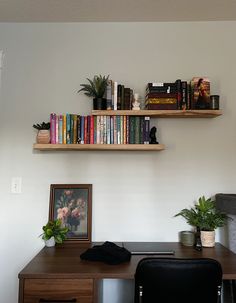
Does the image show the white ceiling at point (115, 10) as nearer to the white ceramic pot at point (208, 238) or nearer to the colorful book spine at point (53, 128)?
the colorful book spine at point (53, 128)

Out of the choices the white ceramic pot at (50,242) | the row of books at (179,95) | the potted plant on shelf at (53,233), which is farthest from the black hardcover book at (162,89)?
the white ceramic pot at (50,242)

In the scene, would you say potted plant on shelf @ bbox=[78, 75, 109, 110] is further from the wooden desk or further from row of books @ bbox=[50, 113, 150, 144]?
the wooden desk

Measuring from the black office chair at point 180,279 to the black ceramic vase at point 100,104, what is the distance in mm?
1123

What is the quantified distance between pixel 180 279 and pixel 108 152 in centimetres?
111

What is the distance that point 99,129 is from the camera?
6.57ft

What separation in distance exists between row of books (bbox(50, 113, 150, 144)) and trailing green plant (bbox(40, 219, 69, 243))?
0.60 meters

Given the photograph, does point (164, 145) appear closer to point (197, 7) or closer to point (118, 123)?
point (118, 123)

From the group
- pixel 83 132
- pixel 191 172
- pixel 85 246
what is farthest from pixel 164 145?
pixel 85 246

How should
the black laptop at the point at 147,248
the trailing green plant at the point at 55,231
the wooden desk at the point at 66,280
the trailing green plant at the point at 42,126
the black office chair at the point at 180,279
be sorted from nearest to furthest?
the black office chair at the point at 180,279 → the wooden desk at the point at 66,280 → the black laptop at the point at 147,248 → the trailing green plant at the point at 55,231 → the trailing green plant at the point at 42,126

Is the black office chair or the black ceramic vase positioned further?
the black ceramic vase

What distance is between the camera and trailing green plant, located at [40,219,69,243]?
1.90 m

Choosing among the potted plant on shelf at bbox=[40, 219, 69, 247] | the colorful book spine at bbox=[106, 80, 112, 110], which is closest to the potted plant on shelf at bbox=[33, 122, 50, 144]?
the colorful book spine at bbox=[106, 80, 112, 110]

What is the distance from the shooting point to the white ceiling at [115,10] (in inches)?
75.5

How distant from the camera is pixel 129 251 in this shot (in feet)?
5.87
